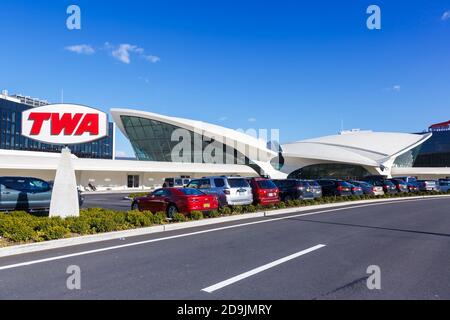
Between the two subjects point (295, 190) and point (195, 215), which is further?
point (295, 190)

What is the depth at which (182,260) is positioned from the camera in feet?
23.7

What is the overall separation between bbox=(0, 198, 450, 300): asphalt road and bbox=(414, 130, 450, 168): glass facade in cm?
10078

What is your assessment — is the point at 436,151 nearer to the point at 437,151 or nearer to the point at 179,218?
the point at 437,151

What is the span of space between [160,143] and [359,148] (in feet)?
131

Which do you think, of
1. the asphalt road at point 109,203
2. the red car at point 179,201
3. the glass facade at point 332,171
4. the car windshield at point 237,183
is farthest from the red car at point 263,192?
the glass facade at point 332,171

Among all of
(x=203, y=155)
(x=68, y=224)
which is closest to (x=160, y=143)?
(x=203, y=155)

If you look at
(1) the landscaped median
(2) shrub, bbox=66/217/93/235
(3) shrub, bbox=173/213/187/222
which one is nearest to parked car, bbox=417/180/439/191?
(1) the landscaped median

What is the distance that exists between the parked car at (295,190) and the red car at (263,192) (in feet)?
11.1

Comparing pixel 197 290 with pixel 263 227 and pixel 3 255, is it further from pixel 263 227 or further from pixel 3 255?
pixel 263 227

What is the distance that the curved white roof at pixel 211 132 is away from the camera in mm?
57438

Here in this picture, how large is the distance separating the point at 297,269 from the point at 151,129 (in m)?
54.4

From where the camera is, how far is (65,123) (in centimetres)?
1214

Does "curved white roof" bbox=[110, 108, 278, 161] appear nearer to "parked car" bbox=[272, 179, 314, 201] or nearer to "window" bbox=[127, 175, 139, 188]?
"window" bbox=[127, 175, 139, 188]

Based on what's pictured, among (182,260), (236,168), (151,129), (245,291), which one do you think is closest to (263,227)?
(182,260)
